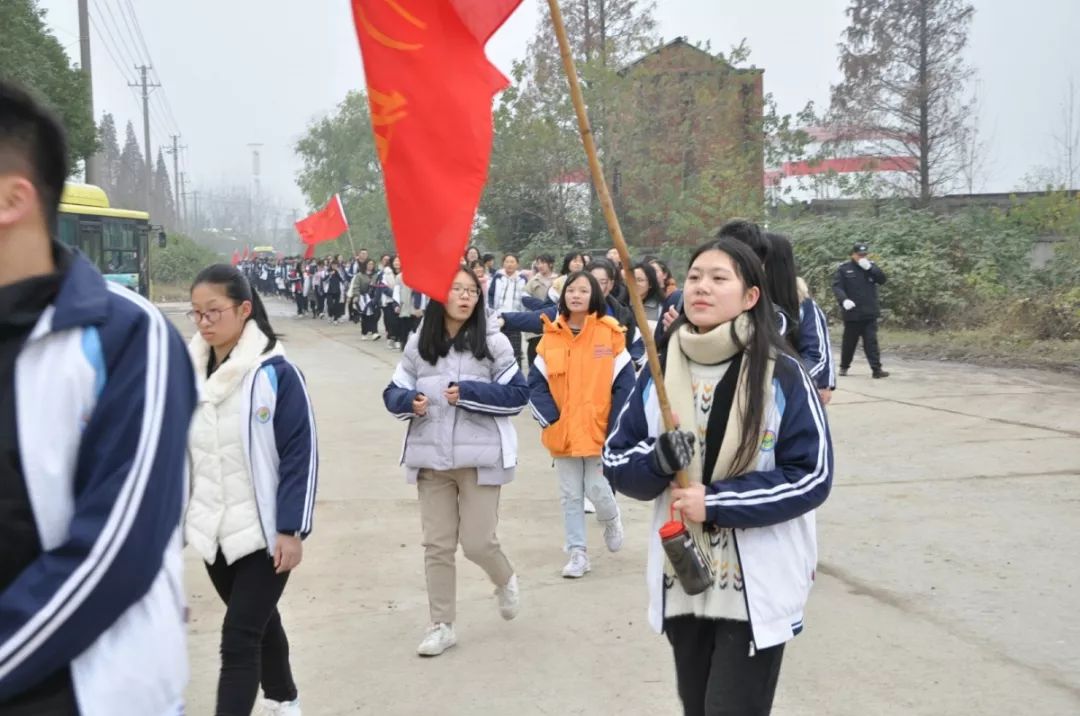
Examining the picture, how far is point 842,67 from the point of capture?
3219 centimetres

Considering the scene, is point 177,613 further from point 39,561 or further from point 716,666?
point 716,666

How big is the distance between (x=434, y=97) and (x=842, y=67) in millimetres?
30865

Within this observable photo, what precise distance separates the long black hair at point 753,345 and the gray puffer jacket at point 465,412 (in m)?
1.93

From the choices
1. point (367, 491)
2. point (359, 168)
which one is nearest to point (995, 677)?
point (367, 491)

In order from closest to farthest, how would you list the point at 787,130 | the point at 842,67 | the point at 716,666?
1. the point at 716,666
2. the point at 787,130
3. the point at 842,67

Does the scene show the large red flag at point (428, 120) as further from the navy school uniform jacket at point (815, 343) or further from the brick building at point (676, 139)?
the brick building at point (676, 139)

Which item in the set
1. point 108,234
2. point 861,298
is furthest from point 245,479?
point 108,234

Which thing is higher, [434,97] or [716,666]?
[434,97]

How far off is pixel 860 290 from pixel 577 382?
8.81 metres

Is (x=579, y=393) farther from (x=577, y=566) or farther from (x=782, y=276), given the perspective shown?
(x=782, y=276)

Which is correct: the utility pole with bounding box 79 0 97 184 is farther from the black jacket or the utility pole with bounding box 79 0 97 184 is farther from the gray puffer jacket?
the gray puffer jacket

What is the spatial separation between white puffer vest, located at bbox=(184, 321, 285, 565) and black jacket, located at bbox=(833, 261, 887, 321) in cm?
1134

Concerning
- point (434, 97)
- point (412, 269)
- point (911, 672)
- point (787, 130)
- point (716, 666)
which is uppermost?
point (787, 130)

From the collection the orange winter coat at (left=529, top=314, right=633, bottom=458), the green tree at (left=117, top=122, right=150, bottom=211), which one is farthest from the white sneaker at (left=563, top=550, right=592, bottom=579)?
the green tree at (left=117, top=122, right=150, bottom=211)
